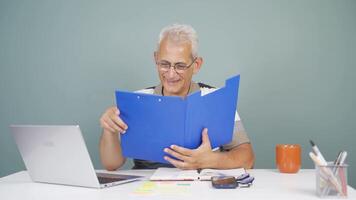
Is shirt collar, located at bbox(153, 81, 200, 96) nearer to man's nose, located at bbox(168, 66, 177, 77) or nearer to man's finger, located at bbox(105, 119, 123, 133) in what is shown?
man's nose, located at bbox(168, 66, 177, 77)

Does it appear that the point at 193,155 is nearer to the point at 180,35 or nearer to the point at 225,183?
the point at 225,183

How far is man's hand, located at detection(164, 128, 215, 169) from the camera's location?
1346mm

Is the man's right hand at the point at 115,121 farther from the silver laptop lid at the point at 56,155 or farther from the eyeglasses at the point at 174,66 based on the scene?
the eyeglasses at the point at 174,66

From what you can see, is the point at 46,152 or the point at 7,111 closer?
the point at 46,152

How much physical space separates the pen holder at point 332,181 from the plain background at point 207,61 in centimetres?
117

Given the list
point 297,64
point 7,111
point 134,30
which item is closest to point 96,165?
point 7,111

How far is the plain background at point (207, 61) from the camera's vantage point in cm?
218

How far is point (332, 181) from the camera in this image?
1036 millimetres

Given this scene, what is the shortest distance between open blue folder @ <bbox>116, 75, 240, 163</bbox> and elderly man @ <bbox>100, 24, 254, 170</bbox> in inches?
1.2

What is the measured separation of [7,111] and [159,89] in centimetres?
99

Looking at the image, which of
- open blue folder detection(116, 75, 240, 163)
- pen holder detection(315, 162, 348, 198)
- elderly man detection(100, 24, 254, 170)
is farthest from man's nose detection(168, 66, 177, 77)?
pen holder detection(315, 162, 348, 198)

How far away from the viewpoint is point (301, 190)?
1.15 m

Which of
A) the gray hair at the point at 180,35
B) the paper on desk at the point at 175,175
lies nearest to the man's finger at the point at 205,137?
the paper on desk at the point at 175,175

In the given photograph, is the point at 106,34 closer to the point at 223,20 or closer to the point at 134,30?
A: the point at 134,30
